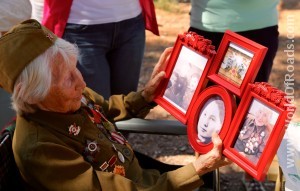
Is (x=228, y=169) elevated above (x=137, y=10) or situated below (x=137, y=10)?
below

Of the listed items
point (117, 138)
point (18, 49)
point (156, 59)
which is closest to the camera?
point (18, 49)

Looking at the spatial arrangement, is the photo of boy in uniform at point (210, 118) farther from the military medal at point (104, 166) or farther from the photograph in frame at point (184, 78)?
the military medal at point (104, 166)

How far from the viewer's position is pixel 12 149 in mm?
1686

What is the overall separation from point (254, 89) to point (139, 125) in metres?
0.66

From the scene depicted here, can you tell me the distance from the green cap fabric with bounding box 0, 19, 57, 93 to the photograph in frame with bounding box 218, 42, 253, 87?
63 centimetres

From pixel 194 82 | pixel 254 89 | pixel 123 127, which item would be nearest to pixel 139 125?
pixel 123 127

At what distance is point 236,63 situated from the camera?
68.4 inches

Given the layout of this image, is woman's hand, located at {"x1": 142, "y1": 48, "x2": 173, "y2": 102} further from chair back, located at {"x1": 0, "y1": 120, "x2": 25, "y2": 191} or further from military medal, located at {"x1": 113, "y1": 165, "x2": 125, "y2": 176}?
chair back, located at {"x1": 0, "y1": 120, "x2": 25, "y2": 191}

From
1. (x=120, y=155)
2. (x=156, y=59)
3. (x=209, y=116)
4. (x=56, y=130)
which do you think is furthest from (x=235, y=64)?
(x=156, y=59)

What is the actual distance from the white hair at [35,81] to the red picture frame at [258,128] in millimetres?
612

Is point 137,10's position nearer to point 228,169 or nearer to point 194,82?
point 194,82

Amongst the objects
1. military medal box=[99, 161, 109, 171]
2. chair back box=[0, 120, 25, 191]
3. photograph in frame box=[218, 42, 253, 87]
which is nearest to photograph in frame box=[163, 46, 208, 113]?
photograph in frame box=[218, 42, 253, 87]

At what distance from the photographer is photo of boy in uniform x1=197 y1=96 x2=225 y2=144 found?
1.76m

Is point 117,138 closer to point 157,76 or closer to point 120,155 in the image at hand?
point 120,155
